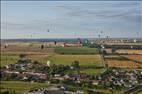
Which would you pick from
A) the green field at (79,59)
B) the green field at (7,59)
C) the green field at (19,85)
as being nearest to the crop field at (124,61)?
the green field at (79,59)

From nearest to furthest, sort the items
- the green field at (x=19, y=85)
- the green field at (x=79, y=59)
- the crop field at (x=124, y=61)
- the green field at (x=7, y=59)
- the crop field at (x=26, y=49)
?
the green field at (x=19, y=85) < the crop field at (x=124, y=61) < the green field at (x=79, y=59) < the green field at (x=7, y=59) < the crop field at (x=26, y=49)

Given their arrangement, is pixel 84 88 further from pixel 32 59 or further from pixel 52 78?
pixel 32 59

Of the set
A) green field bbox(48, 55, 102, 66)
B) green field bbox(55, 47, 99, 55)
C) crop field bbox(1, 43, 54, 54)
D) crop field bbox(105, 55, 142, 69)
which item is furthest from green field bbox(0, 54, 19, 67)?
crop field bbox(105, 55, 142, 69)

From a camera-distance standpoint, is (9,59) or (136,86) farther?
(9,59)

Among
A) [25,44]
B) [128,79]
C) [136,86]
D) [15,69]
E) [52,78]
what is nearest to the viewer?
[136,86]

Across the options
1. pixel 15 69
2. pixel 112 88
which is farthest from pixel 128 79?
pixel 15 69

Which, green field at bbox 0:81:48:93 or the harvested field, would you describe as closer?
green field at bbox 0:81:48:93

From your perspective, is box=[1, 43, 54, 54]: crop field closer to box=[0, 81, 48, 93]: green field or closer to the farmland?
the farmland

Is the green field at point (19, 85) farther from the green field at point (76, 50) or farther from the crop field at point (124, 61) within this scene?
the crop field at point (124, 61)
